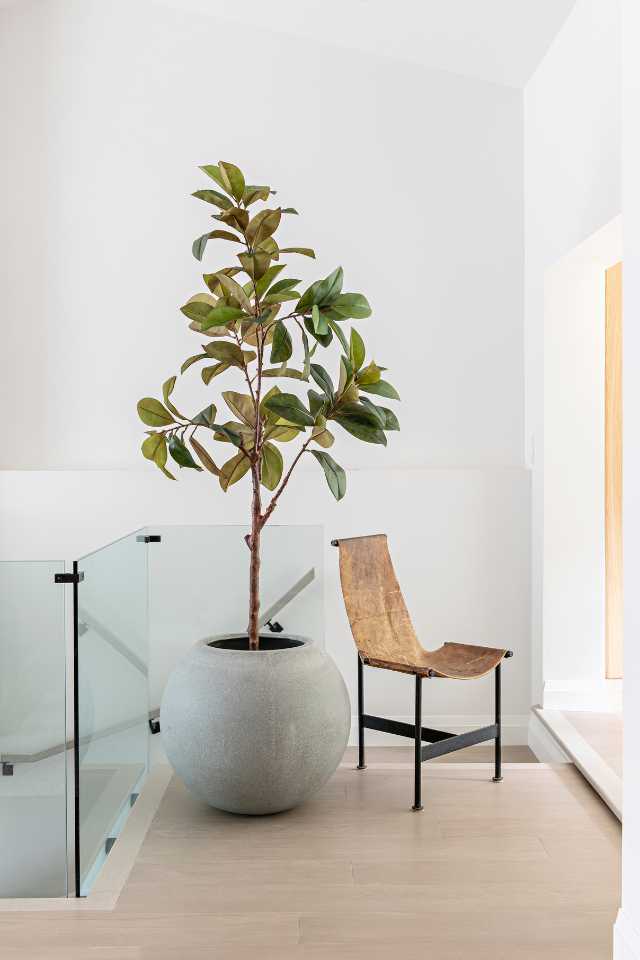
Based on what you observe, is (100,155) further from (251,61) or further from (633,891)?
(633,891)

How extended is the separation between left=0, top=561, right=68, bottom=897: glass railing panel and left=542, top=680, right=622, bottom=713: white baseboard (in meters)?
2.14

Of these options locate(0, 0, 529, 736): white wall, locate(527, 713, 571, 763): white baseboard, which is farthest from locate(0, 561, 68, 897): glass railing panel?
locate(527, 713, 571, 763): white baseboard

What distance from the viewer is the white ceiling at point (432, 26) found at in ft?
12.2

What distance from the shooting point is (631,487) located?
6.84 feet

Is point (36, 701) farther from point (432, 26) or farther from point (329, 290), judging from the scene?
point (432, 26)

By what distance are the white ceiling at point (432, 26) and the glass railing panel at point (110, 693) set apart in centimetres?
231

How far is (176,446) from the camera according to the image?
3.08 metres

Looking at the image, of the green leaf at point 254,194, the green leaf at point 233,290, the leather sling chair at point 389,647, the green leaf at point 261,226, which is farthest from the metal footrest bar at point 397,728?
the green leaf at point 254,194

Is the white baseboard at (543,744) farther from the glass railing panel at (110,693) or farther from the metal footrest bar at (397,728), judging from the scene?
the glass railing panel at (110,693)

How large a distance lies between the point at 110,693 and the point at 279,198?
2.31 meters

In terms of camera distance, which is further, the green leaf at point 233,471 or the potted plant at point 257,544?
the green leaf at point 233,471

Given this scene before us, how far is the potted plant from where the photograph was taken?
294 centimetres

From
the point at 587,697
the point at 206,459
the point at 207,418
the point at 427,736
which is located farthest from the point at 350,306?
the point at 587,697

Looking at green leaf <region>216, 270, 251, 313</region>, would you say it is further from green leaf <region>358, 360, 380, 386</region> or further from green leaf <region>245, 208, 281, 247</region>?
green leaf <region>358, 360, 380, 386</region>
